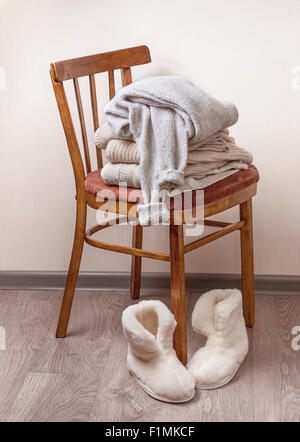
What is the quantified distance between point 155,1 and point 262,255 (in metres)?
0.85

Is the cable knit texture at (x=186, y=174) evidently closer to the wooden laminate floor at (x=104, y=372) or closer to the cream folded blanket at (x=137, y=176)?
the cream folded blanket at (x=137, y=176)

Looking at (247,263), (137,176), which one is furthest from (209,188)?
(247,263)

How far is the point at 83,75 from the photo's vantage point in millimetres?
1547

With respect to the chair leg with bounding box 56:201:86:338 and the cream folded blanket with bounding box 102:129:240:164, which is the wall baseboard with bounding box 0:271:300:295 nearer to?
the chair leg with bounding box 56:201:86:338

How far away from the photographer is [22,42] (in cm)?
181

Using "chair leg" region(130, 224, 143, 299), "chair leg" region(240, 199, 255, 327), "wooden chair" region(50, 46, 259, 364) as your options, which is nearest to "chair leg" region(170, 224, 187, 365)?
"wooden chair" region(50, 46, 259, 364)

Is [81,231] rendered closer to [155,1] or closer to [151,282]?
[151,282]

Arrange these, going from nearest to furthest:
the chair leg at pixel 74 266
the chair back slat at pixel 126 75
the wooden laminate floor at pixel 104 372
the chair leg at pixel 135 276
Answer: the wooden laminate floor at pixel 104 372 < the chair leg at pixel 74 266 < the chair back slat at pixel 126 75 < the chair leg at pixel 135 276

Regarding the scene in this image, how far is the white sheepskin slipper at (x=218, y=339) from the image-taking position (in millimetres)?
1420

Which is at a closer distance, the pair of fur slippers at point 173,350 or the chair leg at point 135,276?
the pair of fur slippers at point 173,350

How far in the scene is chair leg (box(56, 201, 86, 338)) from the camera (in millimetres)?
1592

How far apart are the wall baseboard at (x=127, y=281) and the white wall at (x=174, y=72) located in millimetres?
31

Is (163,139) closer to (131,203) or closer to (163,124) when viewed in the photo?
(163,124)

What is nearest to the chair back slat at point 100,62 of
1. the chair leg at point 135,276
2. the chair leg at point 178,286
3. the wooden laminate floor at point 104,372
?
the chair leg at point 178,286
